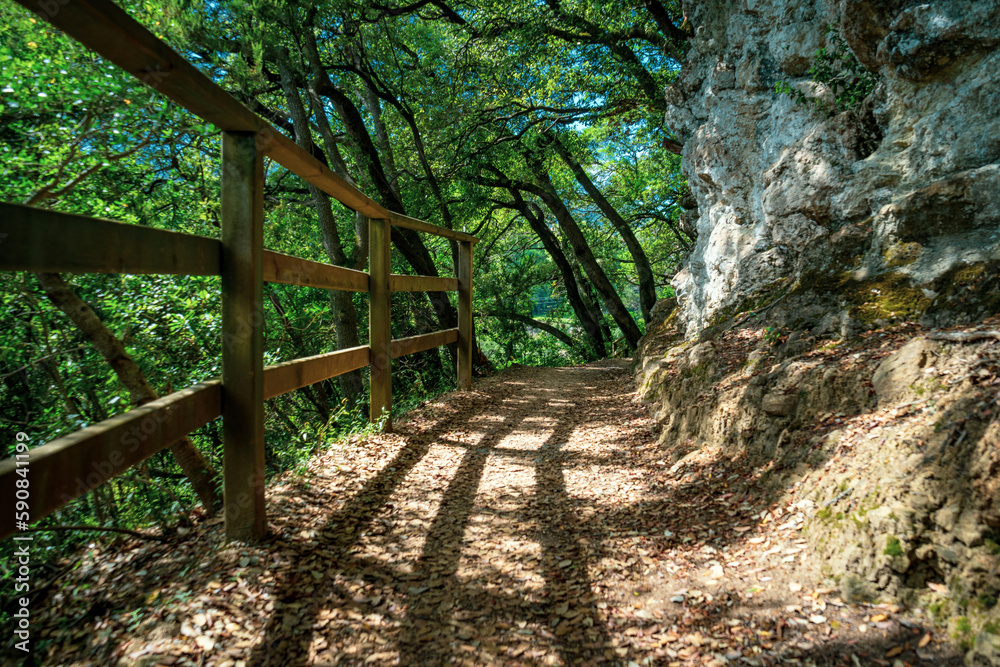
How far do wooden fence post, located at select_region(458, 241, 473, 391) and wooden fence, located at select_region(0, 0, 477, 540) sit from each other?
310 cm

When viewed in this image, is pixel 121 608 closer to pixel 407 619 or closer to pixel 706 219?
pixel 407 619

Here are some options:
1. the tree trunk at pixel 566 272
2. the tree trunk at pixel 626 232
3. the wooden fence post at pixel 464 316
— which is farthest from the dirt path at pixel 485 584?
the tree trunk at pixel 566 272

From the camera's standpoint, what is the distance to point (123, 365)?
140 inches

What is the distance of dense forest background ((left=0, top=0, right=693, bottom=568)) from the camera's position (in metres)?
4.09

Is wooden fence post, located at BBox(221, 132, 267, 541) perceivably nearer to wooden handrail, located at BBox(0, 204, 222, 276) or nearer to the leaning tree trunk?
wooden handrail, located at BBox(0, 204, 222, 276)

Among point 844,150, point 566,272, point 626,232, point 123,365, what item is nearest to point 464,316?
point 123,365

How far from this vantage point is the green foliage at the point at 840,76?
15.0 feet

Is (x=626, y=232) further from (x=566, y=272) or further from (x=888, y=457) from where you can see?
(x=888, y=457)

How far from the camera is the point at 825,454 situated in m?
2.72

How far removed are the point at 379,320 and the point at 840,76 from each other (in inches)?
184

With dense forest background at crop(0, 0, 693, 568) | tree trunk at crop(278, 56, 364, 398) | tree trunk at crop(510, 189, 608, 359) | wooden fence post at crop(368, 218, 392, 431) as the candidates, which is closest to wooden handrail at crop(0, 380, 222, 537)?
dense forest background at crop(0, 0, 693, 568)

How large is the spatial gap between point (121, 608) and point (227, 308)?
1289 mm

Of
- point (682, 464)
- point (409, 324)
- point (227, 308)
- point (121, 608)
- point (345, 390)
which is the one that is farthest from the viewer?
point (409, 324)

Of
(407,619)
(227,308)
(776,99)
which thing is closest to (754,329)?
(776,99)
